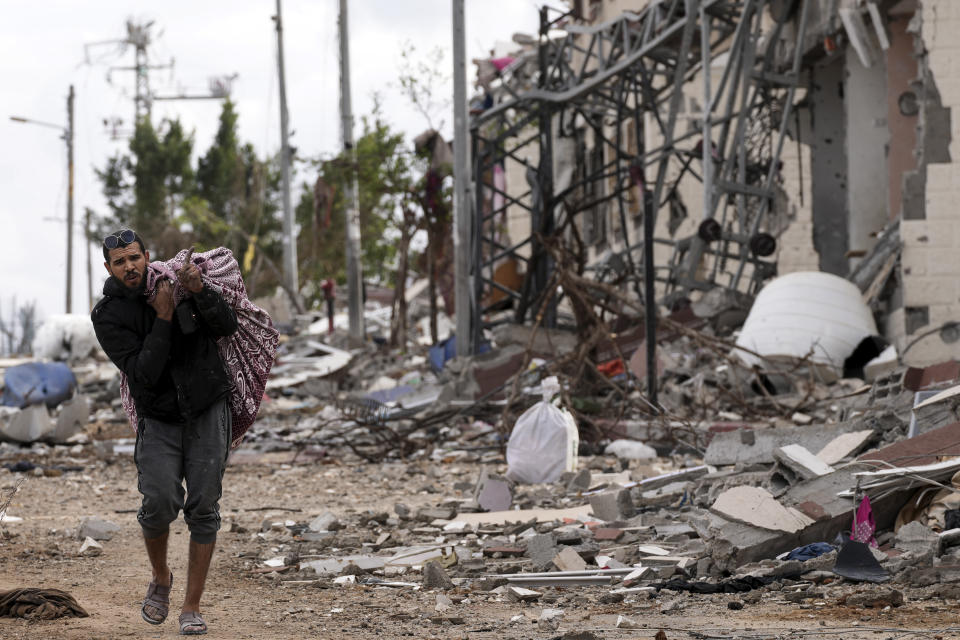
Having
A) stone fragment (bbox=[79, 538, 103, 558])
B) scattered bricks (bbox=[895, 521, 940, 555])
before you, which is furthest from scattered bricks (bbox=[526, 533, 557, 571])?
stone fragment (bbox=[79, 538, 103, 558])

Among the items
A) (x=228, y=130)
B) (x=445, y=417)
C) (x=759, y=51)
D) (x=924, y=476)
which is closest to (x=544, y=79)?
(x=759, y=51)

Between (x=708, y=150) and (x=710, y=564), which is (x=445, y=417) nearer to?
(x=708, y=150)

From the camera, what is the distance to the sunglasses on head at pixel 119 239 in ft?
16.4

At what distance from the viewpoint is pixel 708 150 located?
16594 millimetres

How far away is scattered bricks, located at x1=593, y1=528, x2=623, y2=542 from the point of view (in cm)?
712

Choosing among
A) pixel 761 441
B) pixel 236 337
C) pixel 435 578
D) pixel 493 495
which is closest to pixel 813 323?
pixel 761 441

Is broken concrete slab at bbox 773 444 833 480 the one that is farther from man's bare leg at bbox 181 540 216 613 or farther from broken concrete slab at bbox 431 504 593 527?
man's bare leg at bbox 181 540 216 613

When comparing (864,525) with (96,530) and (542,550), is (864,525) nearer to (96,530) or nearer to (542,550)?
(542,550)

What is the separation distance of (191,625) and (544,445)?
16.7ft

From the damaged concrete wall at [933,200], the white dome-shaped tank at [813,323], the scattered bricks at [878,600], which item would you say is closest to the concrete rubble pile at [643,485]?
the scattered bricks at [878,600]

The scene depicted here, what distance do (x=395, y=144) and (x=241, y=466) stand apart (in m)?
16.1

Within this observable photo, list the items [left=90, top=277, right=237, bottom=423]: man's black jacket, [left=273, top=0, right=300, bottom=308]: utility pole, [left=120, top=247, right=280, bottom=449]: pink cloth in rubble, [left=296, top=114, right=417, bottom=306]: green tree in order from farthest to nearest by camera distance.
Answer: [left=273, top=0, right=300, bottom=308]: utility pole
[left=296, top=114, right=417, bottom=306]: green tree
[left=120, top=247, right=280, bottom=449]: pink cloth in rubble
[left=90, top=277, right=237, bottom=423]: man's black jacket

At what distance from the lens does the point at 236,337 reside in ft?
17.8

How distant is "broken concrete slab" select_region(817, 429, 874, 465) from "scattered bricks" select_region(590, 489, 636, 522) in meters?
1.12
